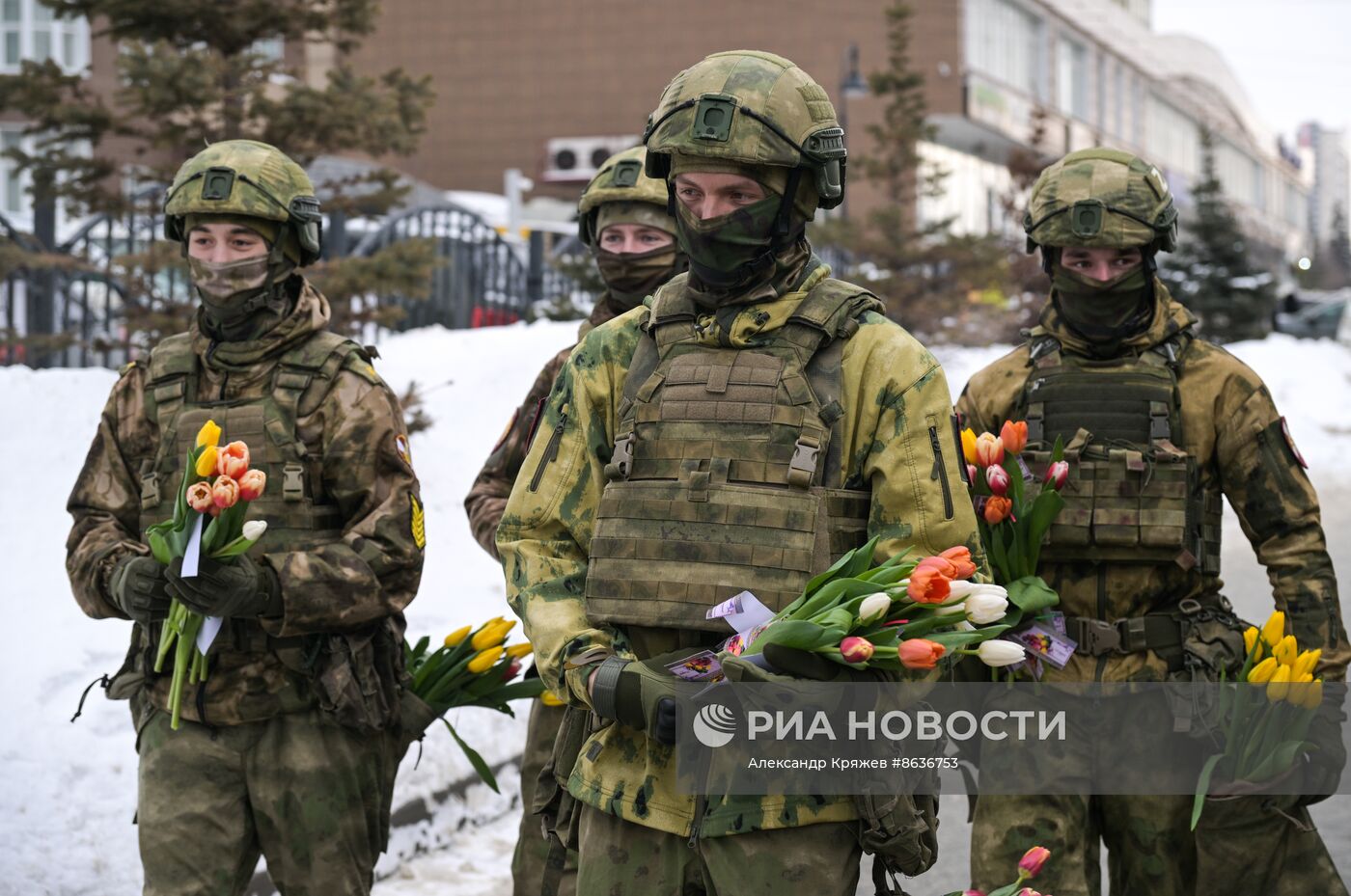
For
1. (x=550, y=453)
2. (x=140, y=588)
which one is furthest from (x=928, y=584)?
Result: (x=140, y=588)

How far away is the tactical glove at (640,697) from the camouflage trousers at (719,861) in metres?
0.31

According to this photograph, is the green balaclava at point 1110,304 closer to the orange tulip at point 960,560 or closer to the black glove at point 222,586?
the orange tulip at point 960,560

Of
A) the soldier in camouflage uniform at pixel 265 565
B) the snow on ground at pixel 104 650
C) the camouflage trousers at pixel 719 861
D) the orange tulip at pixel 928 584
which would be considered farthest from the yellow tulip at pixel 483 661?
the orange tulip at pixel 928 584

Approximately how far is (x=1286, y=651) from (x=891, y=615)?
2181 mm

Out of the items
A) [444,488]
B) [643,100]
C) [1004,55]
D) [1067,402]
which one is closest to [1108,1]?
[1004,55]

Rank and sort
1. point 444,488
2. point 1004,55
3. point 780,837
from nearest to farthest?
point 780,837, point 444,488, point 1004,55

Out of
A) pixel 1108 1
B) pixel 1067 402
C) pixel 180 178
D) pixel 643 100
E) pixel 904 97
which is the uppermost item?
pixel 1108 1

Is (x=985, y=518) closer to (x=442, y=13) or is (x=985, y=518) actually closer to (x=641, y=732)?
(x=641, y=732)

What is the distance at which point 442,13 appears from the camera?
54.5 meters

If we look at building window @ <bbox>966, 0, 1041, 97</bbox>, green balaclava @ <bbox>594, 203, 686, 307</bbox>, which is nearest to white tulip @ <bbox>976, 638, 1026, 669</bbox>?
green balaclava @ <bbox>594, 203, 686, 307</bbox>

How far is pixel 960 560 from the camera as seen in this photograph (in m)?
3.42

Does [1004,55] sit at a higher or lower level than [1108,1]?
lower

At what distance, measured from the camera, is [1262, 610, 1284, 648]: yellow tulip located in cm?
519

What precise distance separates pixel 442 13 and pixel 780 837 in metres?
53.3
